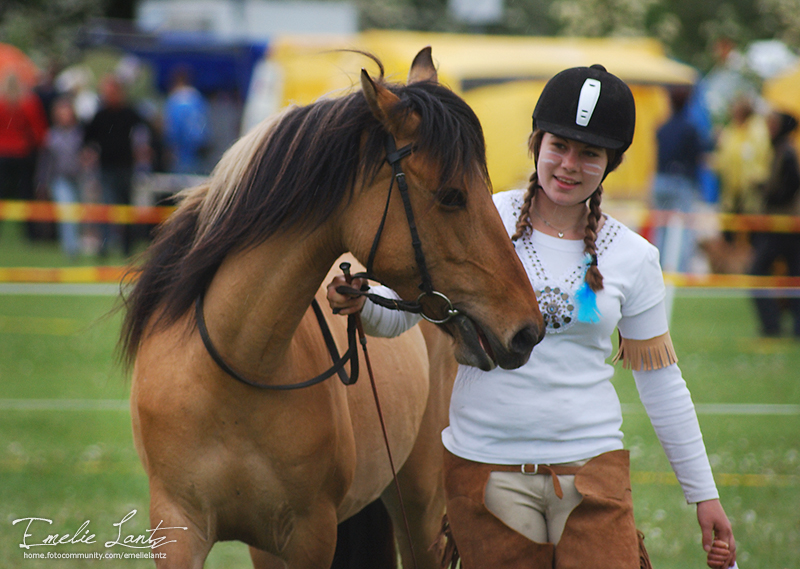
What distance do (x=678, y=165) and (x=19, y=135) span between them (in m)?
9.83

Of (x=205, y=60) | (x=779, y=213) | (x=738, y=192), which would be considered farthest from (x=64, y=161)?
(x=779, y=213)

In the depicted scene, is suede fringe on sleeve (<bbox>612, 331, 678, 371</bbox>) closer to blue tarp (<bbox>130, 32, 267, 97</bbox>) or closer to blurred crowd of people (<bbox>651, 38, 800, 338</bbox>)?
blurred crowd of people (<bbox>651, 38, 800, 338</bbox>)

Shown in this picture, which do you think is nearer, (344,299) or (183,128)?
(344,299)

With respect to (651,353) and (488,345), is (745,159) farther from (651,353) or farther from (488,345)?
(488,345)

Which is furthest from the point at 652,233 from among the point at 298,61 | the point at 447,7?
the point at 447,7

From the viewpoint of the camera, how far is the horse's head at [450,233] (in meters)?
2.20

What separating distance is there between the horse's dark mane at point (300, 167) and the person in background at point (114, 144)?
11332 mm

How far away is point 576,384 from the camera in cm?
239

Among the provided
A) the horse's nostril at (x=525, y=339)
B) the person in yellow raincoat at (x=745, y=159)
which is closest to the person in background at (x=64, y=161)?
the person in yellow raincoat at (x=745, y=159)

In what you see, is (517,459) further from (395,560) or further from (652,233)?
(652,233)

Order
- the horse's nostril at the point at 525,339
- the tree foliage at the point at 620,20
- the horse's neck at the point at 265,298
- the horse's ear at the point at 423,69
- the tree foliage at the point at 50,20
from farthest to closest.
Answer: the tree foliage at the point at 50,20, the tree foliage at the point at 620,20, the horse's ear at the point at 423,69, the horse's neck at the point at 265,298, the horse's nostril at the point at 525,339

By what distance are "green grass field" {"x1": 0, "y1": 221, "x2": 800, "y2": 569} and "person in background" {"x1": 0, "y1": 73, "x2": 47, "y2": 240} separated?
4851mm

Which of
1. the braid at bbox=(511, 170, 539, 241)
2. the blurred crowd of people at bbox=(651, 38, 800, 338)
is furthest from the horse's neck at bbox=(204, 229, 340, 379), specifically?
the blurred crowd of people at bbox=(651, 38, 800, 338)

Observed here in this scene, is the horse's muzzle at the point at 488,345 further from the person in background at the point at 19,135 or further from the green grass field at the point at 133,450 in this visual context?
the person in background at the point at 19,135
